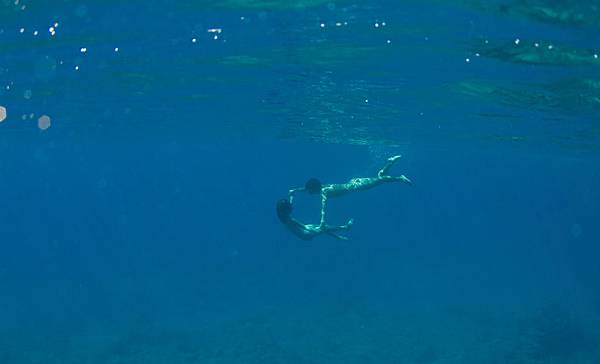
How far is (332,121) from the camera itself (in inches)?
1271

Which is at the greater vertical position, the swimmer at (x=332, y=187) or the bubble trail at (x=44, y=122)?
the swimmer at (x=332, y=187)

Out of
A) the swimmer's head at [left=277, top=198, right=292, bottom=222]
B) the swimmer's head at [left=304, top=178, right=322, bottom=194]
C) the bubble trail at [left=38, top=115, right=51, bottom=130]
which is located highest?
the swimmer's head at [left=277, top=198, right=292, bottom=222]

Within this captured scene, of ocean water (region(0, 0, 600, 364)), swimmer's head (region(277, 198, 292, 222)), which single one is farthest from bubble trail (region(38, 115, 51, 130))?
swimmer's head (region(277, 198, 292, 222))

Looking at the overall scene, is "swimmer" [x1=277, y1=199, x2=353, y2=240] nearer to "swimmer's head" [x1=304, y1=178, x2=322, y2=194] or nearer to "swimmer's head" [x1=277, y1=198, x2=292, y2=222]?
"swimmer's head" [x1=277, y1=198, x2=292, y2=222]

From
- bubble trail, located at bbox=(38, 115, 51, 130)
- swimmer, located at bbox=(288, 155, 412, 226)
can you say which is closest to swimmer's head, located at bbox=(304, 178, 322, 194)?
swimmer, located at bbox=(288, 155, 412, 226)

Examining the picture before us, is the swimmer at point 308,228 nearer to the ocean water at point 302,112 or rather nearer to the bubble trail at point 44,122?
the ocean water at point 302,112

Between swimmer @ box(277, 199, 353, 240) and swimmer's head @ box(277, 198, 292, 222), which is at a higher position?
swimmer's head @ box(277, 198, 292, 222)

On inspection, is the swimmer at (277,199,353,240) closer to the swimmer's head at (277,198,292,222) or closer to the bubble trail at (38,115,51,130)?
the swimmer's head at (277,198,292,222)

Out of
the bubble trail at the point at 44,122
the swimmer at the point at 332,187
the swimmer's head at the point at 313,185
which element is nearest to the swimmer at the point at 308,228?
the swimmer at the point at 332,187

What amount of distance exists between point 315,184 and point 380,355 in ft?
36.4

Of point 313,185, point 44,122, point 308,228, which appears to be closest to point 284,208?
point 308,228

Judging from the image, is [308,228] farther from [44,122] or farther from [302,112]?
[44,122]

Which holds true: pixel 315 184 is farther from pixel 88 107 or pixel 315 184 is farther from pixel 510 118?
pixel 88 107

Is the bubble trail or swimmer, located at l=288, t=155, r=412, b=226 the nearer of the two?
swimmer, located at l=288, t=155, r=412, b=226
